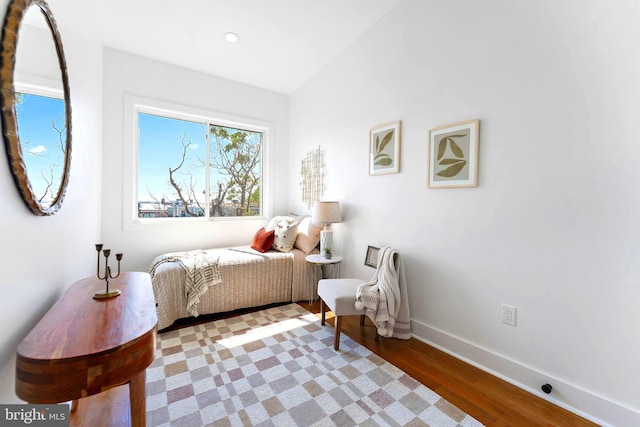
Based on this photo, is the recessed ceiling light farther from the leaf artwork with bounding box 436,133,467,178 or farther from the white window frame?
the leaf artwork with bounding box 436,133,467,178

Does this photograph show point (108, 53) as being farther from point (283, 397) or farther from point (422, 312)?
point (422, 312)

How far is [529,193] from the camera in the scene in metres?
1.67

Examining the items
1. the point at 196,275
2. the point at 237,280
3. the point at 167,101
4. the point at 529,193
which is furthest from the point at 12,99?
the point at 167,101

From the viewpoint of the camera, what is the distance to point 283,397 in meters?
1.62

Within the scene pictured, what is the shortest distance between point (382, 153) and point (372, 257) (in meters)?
1.01

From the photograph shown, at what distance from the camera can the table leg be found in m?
1.08

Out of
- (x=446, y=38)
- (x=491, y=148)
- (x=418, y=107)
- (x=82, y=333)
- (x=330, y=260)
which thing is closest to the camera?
(x=82, y=333)

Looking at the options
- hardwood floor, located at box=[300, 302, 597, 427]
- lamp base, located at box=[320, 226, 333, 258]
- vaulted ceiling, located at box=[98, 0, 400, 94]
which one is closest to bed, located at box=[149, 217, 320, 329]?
lamp base, located at box=[320, 226, 333, 258]

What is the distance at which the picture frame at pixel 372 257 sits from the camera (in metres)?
2.60

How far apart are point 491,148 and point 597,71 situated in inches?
→ 23.4

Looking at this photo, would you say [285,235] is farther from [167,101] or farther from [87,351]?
[87,351]

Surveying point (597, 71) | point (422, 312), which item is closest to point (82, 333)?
point (422, 312)

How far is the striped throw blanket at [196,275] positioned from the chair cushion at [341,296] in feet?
3.70

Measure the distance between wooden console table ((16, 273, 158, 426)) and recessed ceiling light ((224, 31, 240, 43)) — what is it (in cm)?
271
